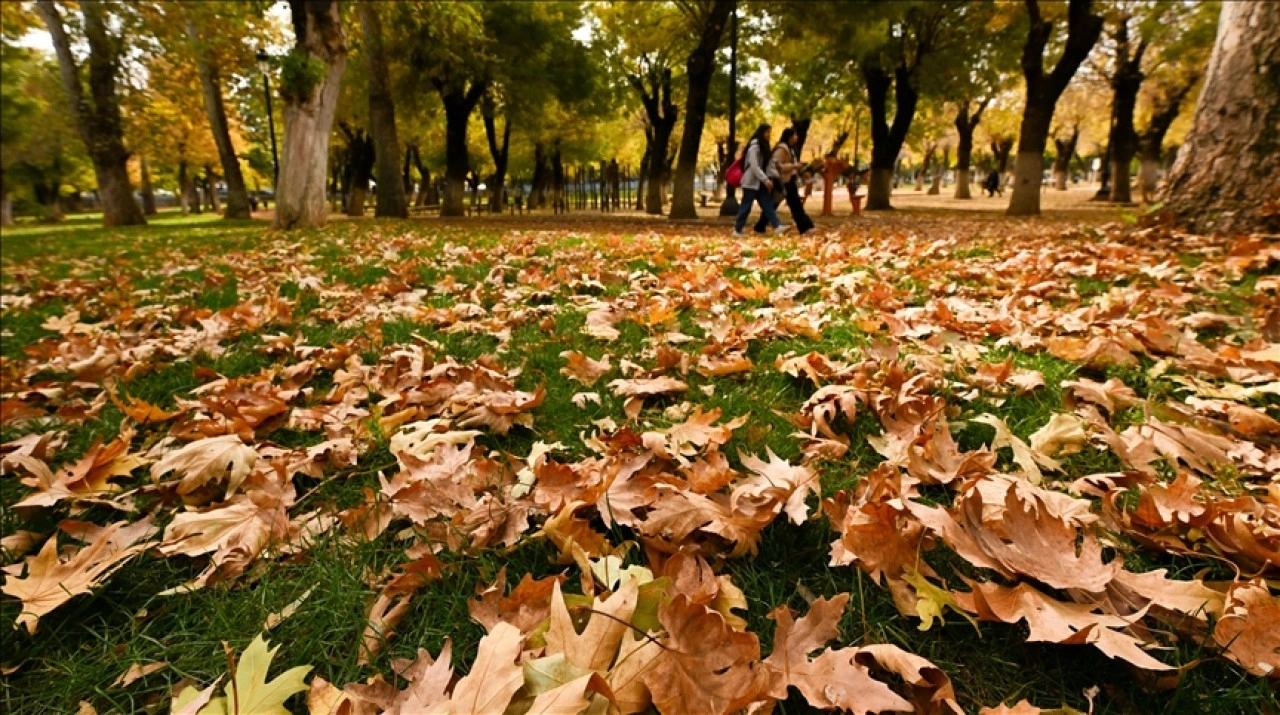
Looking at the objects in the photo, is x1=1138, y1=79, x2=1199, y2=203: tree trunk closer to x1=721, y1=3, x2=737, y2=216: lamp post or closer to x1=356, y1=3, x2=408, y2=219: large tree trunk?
x1=721, y1=3, x2=737, y2=216: lamp post

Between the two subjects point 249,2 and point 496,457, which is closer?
point 496,457

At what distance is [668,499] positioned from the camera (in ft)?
4.43

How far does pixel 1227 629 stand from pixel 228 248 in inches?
410

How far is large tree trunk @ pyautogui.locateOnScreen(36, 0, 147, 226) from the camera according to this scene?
15.5 metres

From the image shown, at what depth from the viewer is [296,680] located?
0.98 meters

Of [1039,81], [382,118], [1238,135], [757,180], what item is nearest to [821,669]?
[1238,135]

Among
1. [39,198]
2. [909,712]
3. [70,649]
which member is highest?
[39,198]

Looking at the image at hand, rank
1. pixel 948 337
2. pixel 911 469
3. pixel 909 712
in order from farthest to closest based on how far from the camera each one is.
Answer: pixel 948 337 → pixel 911 469 → pixel 909 712

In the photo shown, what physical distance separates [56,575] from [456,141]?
22.0 meters

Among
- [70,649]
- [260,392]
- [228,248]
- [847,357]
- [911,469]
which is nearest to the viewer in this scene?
[70,649]

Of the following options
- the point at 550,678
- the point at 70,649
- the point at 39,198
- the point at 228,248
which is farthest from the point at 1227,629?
the point at 39,198

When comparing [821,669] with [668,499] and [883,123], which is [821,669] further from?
[883,123]

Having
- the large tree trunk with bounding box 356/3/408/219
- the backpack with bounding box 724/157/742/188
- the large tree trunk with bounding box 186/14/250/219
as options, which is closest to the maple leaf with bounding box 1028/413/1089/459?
the backpack with bounding box 724/157/742/188

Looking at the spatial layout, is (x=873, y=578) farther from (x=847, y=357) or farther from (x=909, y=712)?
(x=847, y=357)
